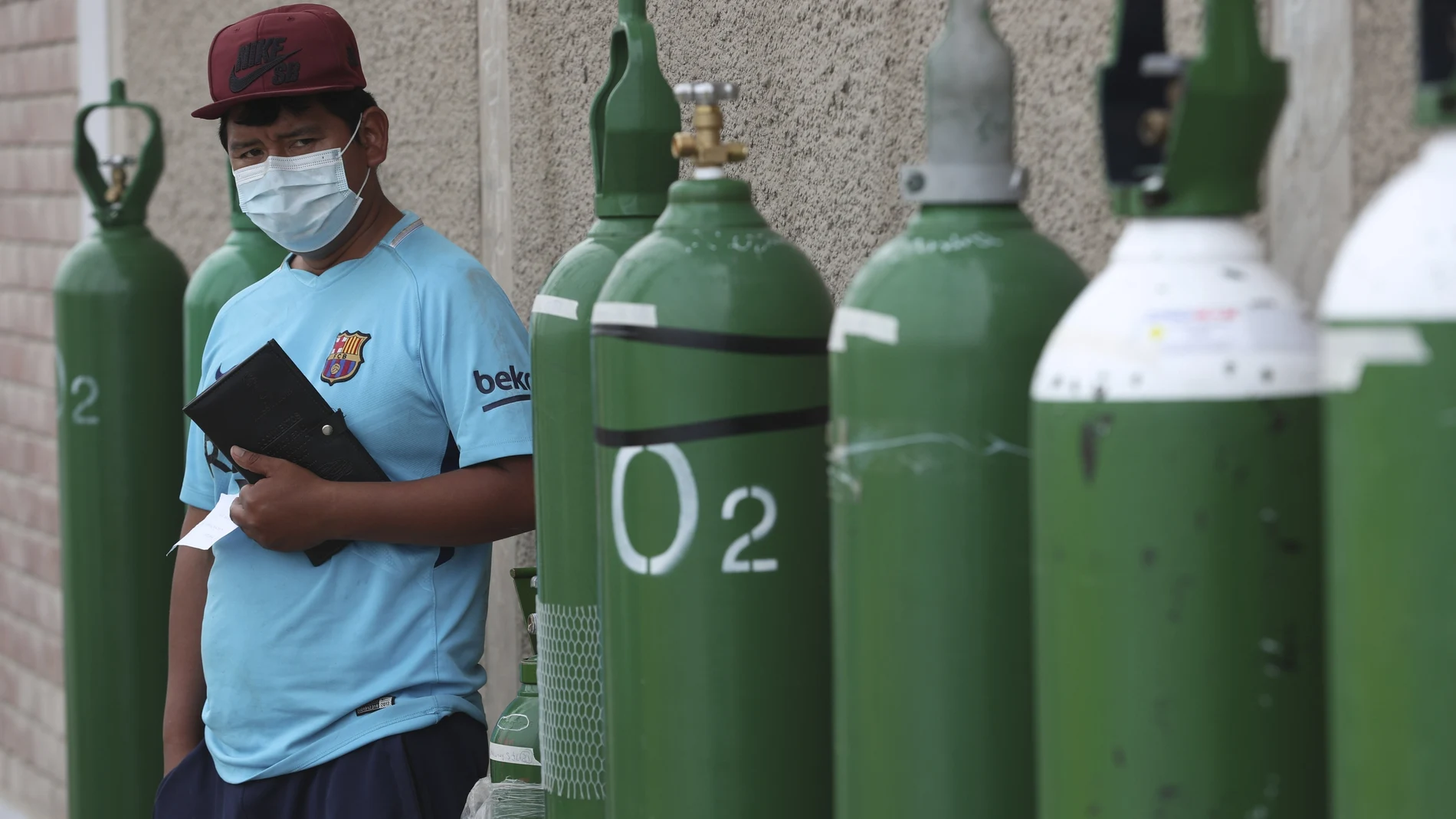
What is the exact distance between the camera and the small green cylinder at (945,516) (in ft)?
4.75

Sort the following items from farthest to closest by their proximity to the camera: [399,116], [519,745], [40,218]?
[40,218], [399,116], [519,745]

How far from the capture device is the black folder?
7.80ft

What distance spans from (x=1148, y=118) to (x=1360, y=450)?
341 mm

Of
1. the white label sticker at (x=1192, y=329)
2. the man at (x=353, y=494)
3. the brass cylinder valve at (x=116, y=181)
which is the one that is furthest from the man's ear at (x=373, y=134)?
the white label sticker at (x=1192, y=329)

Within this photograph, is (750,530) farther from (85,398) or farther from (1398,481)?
(85,398)

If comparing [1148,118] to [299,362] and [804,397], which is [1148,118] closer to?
[804,397]

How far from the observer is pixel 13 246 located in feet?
18.1

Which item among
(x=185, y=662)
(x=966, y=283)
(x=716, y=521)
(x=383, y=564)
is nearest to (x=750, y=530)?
(x=716, y=521)

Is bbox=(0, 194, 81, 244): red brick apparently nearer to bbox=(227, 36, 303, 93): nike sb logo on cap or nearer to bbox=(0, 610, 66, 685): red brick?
bbox=(0, 610, 66, 685): red brick

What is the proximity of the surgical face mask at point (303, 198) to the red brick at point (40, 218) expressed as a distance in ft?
9.00

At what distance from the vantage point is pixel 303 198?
2.49m

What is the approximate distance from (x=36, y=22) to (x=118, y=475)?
8.07 ft

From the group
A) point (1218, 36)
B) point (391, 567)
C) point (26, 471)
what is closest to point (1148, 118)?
point (1218, 36)

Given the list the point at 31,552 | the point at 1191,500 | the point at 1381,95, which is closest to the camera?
the point at 1191,500
